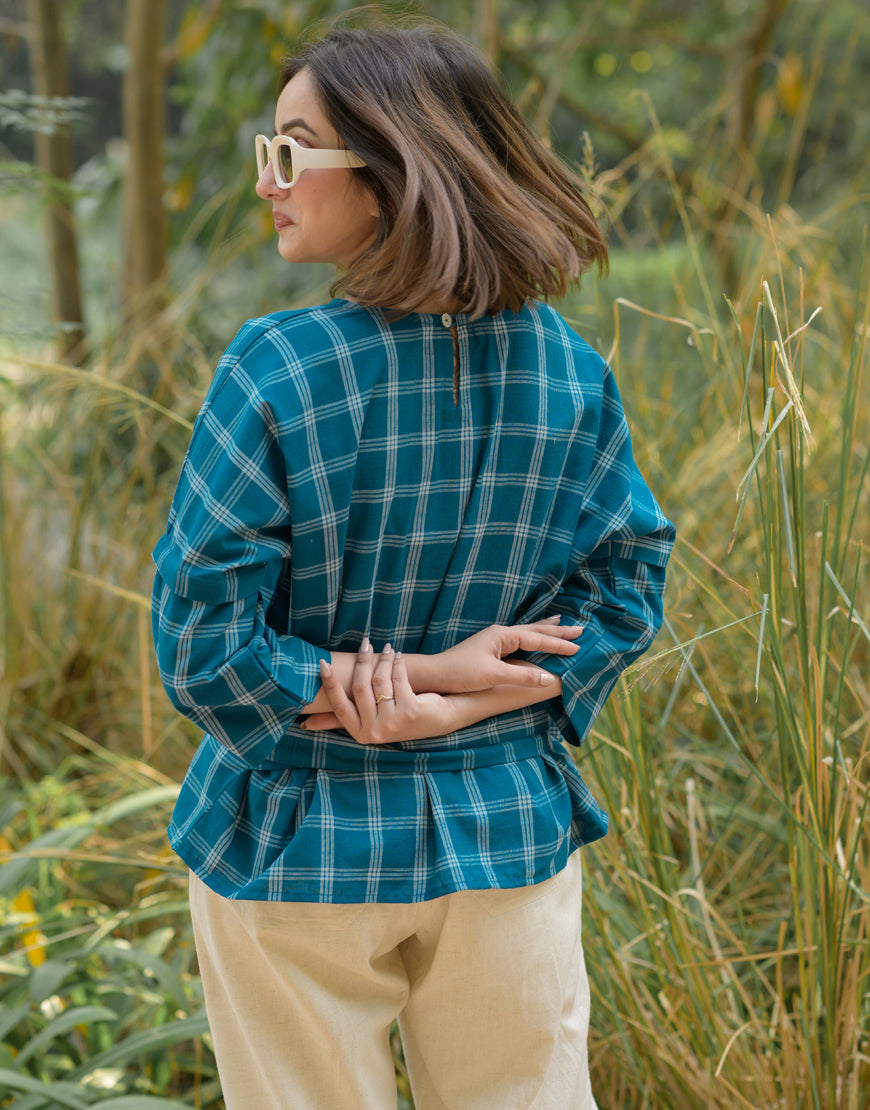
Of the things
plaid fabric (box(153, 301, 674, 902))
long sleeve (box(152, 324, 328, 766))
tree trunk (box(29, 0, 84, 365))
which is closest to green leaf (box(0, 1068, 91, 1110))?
plaid fabric (box(153, 301, 674, 902))

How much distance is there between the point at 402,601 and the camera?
0.94 meters

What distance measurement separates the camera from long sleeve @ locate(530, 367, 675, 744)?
0.99m

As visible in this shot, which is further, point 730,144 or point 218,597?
point 730,144

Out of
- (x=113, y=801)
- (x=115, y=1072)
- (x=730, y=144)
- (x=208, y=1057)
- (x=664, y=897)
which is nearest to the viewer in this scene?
(x=664, y=897)

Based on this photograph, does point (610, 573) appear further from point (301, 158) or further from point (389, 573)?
point (301, 158)

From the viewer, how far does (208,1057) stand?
1636mm

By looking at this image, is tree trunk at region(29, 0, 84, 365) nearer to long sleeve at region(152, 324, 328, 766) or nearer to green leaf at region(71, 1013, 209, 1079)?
green leaf at region(71, 1013, 209, 1079)

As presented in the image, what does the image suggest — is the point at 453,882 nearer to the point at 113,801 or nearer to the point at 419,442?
the point at 419,442

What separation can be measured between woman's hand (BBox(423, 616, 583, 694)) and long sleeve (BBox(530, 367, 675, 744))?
2cm

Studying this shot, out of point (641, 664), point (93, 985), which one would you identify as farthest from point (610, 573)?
point (93, 985)

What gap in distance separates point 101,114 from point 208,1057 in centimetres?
794

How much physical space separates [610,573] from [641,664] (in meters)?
0.10

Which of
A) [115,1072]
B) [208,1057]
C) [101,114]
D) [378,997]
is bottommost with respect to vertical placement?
[208,1057]

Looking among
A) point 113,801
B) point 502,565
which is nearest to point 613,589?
point 502,565
